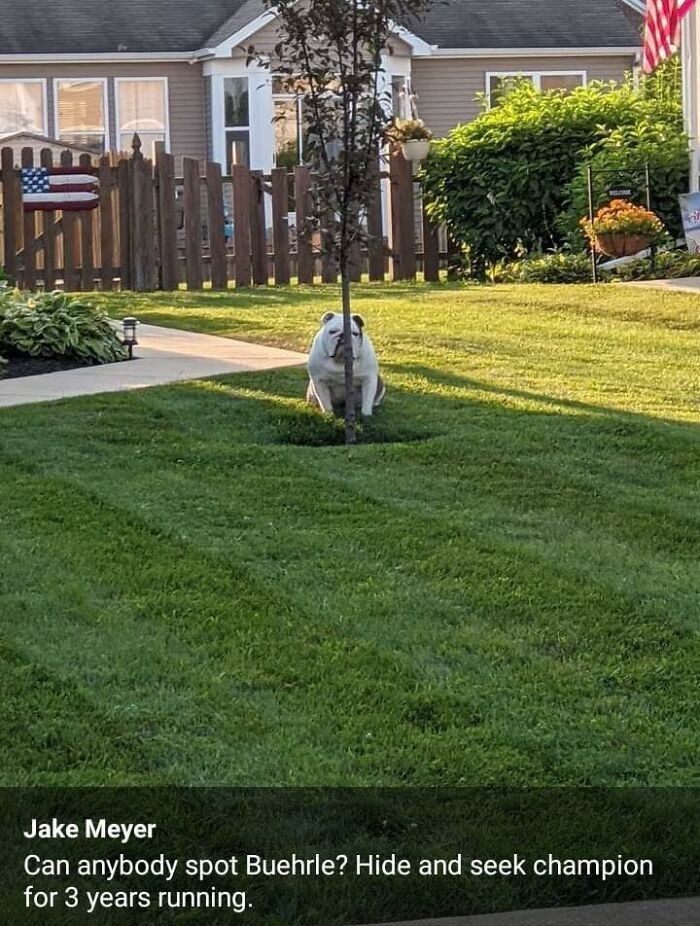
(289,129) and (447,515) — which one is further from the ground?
(289,129)

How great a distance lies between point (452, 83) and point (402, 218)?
35.4 feet

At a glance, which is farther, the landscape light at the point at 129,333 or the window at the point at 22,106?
the window at the point at 22,106

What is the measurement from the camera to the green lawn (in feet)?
14.3

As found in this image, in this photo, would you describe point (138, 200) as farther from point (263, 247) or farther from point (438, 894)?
point (438, 894)

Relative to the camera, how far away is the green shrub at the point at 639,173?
17.2 m

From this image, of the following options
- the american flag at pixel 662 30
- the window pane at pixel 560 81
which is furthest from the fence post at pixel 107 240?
the window pane at pixel 560 81

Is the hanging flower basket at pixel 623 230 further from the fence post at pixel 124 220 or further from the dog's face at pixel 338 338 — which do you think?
A: the dog's face at pixel 338 338

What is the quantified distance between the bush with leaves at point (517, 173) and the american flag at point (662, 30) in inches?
29.2

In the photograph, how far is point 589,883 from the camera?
355 cm

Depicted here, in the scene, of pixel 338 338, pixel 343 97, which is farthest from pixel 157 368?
pixel 343 97

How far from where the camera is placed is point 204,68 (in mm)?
27359

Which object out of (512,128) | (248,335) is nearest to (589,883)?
(248,335)

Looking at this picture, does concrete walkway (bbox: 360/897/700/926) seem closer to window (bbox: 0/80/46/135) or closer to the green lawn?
the green lawn

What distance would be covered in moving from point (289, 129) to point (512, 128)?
10.1m
